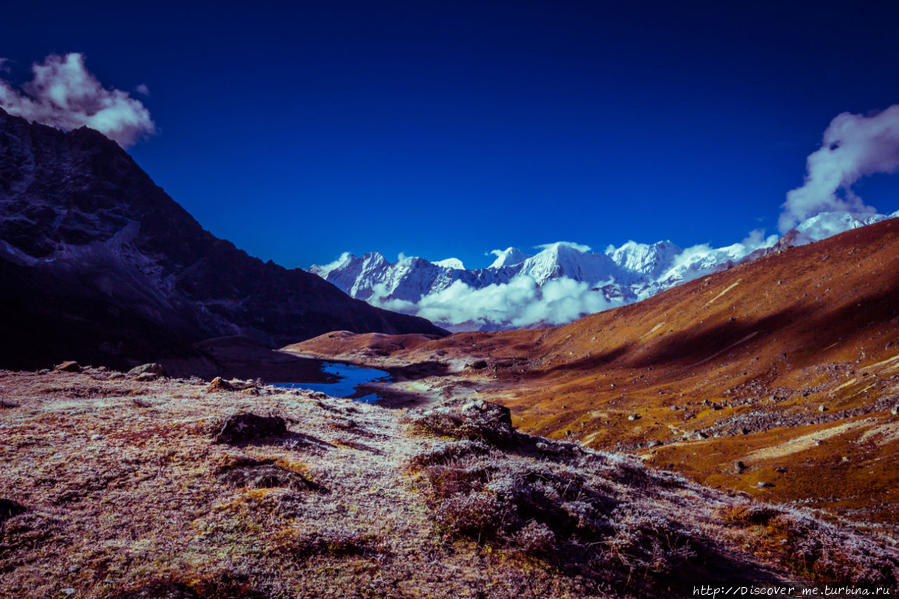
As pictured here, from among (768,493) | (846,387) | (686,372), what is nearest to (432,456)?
(768,493)

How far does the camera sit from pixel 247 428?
52.3 ft

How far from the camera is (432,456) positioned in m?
15.1

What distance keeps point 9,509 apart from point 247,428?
7.49 metres

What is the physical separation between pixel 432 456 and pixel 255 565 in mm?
7889

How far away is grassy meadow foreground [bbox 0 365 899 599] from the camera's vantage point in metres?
7.74

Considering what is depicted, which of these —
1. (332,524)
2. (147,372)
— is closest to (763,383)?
(332,524)

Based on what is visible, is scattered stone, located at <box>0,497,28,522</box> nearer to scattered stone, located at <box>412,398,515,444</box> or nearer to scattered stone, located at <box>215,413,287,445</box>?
Answer: scattered stone, located at <box>215,413,287,445</box>

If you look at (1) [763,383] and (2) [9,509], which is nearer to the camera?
(2) [9,509]

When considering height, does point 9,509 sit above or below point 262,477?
above

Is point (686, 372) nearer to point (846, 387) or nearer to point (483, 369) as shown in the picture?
point (846, 387)

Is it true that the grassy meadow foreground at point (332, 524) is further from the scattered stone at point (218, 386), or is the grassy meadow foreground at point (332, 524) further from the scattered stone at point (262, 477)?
the scattered stone at point (218, 386)

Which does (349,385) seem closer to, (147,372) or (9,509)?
(147,372)

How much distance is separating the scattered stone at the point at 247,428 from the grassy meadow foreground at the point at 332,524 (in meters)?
0.06

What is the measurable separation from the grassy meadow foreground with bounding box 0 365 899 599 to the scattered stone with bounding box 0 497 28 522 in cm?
6
